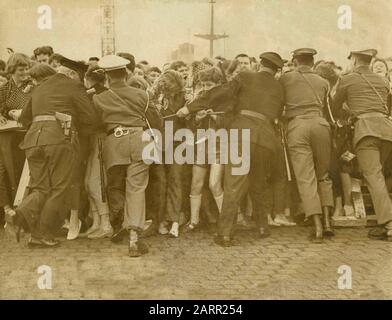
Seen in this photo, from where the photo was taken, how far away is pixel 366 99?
770 centimetres

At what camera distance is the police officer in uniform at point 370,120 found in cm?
759

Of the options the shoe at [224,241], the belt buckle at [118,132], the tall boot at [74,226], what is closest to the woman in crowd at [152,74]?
the belt buckle at [118,132]

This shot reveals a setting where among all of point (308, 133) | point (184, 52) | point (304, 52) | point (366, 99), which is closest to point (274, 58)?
point (304, 52)

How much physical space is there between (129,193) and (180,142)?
2.90 feet

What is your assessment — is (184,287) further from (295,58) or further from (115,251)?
(295,58)

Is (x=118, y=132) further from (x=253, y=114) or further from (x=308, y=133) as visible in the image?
(x=308, y=133)

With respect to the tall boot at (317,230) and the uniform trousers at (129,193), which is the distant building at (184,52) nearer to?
the uniform trousers at (129,193)

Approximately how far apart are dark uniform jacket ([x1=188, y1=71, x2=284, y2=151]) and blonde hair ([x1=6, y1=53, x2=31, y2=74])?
72.2 inches

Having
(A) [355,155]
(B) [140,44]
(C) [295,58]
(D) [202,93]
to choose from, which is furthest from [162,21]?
(A) [355,155]

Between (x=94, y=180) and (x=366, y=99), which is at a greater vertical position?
(x=366, y=99)

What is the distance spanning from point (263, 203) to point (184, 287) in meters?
1.49

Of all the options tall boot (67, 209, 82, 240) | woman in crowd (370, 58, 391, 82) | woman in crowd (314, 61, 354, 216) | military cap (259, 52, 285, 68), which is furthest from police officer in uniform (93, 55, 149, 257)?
woman in crowd (370, 58, 391, 82)

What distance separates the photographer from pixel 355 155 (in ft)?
26.0

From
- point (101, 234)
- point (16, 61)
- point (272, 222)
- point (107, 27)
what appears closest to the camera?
point (107, 27)
